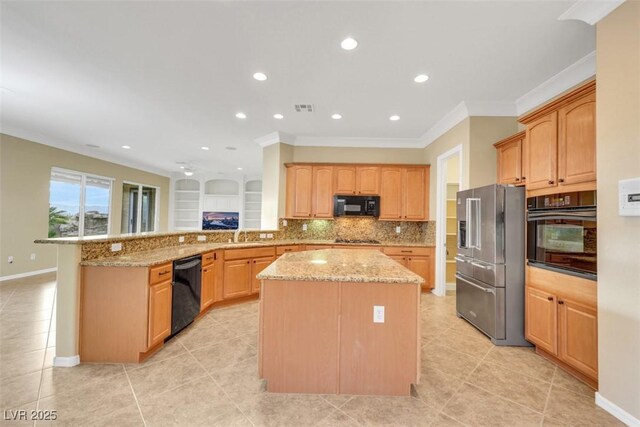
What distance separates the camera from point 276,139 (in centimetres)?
508

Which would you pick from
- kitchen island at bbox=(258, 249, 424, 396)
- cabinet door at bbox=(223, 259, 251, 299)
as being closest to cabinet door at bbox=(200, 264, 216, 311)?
cabinet door at bbox=(223, 259, 251, 299)

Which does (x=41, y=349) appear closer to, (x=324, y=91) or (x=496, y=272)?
(x=324, y=91)

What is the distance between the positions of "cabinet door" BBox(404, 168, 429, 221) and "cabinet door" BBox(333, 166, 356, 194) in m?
0.99

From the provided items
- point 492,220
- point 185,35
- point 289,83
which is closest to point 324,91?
point 289,83

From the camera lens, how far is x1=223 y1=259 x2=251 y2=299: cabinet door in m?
3.89

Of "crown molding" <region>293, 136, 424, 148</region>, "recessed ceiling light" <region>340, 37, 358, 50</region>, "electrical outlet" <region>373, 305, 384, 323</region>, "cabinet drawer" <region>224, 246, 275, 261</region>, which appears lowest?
"electrical outlet" <region>373, 305, 384, 323</region>

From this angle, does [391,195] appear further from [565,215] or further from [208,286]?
[208,286]

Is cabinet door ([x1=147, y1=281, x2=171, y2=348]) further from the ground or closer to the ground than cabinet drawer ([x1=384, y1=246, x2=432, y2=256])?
closer to the ground

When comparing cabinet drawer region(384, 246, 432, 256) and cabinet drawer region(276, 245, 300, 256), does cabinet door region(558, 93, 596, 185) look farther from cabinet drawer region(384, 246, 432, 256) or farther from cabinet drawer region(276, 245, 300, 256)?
cabinet drawer region(276, 245, 300, 256)

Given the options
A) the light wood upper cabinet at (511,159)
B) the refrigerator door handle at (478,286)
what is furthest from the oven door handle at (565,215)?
the refrigerator door handle at (478,286)

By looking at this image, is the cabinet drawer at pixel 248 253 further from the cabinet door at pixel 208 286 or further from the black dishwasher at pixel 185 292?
the black dishwasher at pixel 185 292

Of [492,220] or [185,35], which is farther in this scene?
Answer: [492,220]

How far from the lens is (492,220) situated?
282cm

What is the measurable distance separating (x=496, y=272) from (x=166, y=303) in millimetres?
3510
